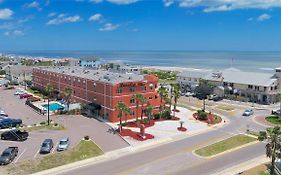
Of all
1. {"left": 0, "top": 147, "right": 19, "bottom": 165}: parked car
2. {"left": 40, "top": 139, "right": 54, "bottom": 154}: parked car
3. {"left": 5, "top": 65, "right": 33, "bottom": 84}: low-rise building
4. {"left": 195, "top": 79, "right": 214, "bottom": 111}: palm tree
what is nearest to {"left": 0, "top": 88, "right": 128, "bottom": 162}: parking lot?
{"left": 0, "top": 147, "right": 19, "bottom": 165}: parked car

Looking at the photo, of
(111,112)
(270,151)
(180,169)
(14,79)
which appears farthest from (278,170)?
(14,79)

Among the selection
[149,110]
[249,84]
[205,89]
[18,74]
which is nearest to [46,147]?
[149,110]

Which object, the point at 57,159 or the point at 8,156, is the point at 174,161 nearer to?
the point at 57,159

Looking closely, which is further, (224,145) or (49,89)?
(49,89)

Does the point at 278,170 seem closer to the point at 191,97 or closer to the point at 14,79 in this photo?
the point at 191,97

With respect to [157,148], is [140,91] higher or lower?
higher

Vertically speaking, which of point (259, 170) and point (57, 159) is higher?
point (57, 159)

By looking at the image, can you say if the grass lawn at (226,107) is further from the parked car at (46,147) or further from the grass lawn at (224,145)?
the parked car at (46,147)

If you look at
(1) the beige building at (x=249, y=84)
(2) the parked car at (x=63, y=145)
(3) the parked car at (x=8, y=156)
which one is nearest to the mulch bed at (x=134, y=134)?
(2) the parked car at (x=63, y=145)
